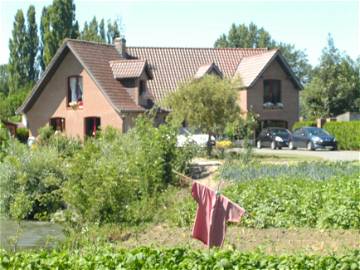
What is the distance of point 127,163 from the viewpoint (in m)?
17.5

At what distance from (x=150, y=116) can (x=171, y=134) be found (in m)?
3.57

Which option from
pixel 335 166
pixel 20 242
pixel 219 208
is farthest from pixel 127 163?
pixel 335 166

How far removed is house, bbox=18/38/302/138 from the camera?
3969 centimetres

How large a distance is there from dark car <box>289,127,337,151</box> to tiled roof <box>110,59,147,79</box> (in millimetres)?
9453

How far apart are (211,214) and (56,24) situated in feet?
173

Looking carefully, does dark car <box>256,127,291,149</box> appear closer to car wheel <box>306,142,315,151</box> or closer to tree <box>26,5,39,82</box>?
car wheel <box>306,142,315,151</box>

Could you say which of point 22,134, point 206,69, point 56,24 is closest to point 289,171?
point 206,69

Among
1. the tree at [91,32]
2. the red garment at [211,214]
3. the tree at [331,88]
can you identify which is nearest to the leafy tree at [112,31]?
the tree at [91,32]

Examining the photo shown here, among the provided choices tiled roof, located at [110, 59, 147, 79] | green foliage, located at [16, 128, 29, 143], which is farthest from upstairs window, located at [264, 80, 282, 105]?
green foliage, located at [16, 128, 29, 143]

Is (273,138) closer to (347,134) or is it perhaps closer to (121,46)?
(347,134)

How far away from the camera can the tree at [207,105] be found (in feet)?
99.5

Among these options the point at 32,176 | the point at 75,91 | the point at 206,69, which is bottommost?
the point at 32,176

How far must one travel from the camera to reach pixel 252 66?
47.7m

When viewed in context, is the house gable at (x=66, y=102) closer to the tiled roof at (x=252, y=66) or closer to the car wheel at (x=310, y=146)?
the tiled roof at (x=252, y=66)
